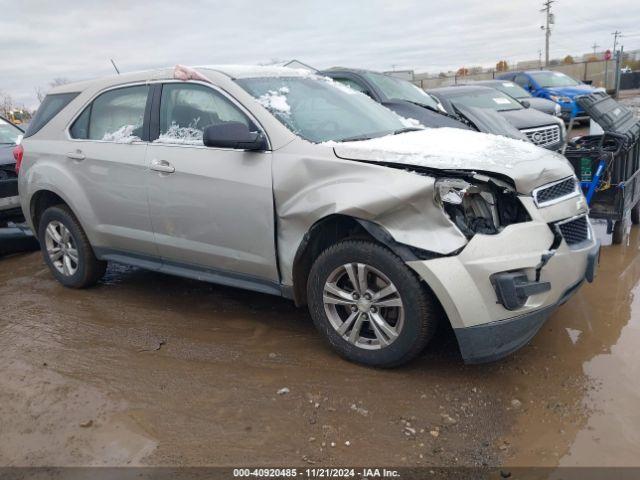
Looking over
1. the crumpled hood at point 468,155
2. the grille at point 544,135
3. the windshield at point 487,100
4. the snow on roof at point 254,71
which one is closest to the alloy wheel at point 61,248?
the snow on roof at point 254,71

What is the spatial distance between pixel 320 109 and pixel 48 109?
2643 mm

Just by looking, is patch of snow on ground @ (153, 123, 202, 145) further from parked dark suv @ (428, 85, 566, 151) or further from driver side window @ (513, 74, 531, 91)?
driver side window @ (513, 74, 531, 91)

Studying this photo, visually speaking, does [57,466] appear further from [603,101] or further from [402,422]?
[603,101]

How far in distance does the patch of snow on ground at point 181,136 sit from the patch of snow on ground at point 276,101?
54 cm

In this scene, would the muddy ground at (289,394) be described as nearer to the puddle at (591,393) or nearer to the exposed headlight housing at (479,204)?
the puddle at (591,393)

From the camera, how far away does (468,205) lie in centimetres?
307

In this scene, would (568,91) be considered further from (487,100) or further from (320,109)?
(320,109)

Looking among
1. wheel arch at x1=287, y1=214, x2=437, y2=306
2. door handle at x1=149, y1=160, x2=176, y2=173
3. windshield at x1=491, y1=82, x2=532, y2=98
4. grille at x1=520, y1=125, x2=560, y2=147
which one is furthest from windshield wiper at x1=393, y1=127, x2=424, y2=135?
windshield at x1=491, y1=82, x2=532, y2=98

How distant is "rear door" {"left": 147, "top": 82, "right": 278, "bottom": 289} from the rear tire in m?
1.05

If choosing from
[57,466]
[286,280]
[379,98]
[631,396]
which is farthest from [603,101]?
[57,466]

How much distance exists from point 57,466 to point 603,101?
561cm

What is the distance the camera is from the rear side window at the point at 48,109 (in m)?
4.84

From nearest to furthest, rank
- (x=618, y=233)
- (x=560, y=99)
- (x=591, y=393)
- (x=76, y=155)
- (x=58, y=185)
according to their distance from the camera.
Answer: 1. (x=591, y=393)
2. (x=76, y=155)
3. (x=58, y=185)
4. (x=618, y=233)
5. (x=560, y=99)

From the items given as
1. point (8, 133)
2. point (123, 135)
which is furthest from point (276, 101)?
point (8, 133)
